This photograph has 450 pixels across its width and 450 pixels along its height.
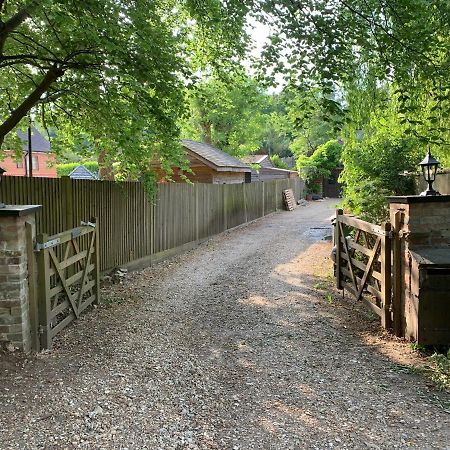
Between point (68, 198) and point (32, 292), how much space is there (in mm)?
2810

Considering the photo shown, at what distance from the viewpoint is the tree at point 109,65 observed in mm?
5793

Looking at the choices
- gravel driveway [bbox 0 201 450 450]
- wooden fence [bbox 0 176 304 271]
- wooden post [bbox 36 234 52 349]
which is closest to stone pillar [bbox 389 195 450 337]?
gravel driveway [bbox 0 201 450 450]

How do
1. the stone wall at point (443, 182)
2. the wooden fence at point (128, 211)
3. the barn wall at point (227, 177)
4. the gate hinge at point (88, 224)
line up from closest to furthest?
the gate hinge at point (88, 224)
the wooden fence at point (128, 211)
the stone wall at point (443, 182)
the barn wall at point (227, 177)

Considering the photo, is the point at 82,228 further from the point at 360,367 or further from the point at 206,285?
the point at 360,367

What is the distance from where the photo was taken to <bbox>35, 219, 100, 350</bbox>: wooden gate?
4.73 metres

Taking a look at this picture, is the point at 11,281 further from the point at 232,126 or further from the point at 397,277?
the point at 232,126

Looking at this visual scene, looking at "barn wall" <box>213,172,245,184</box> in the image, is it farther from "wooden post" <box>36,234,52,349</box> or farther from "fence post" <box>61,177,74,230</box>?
"wooden post" <box>36,234,52,349</box>

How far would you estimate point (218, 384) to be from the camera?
4.06 m

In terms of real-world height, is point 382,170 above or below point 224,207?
above

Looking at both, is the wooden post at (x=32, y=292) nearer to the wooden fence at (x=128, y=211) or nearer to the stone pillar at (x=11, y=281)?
the stone pillar at (x=11, y=281)

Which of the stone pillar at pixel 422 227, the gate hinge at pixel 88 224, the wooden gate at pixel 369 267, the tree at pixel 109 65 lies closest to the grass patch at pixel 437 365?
the stone pillar at pixel 422 227

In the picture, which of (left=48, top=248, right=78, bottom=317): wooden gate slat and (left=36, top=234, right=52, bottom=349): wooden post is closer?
(left=36, top=234, right=52, bottom=349): wooden post

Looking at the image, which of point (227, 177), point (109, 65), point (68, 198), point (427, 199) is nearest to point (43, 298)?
point (68, 198)

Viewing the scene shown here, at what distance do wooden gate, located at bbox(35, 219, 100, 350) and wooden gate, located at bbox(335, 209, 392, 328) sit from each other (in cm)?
386
